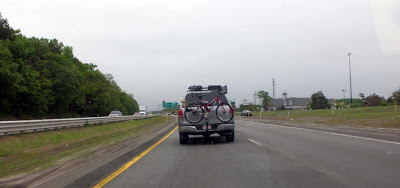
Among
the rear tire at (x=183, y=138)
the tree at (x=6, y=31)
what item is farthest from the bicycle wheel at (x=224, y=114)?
the tree at (x=6, y=31)

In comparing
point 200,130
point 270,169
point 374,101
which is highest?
point 374,101

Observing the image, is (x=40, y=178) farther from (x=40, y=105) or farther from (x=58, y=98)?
(x=58, y=98)

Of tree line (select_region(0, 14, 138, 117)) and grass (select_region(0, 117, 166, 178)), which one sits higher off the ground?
tree line (select_region(0, 14, 138, 117))

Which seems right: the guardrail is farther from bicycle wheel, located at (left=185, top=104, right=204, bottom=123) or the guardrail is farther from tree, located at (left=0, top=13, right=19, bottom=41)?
tree, located at (left=0, top=13, right=19, bottom=41)

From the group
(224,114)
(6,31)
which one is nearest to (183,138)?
(224,114)

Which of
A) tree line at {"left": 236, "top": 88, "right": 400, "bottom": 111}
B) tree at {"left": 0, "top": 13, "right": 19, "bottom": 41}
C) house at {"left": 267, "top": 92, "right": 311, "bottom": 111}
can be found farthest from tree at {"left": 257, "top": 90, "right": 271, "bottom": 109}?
tree at {"left": 0, "top": 13, "right": 19, "bottom": 41}

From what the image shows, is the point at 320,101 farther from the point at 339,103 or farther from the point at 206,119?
the point at 206,119

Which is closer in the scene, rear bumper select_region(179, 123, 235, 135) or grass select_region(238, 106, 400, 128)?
rear bumper select_region(179, 123, 235, 135)

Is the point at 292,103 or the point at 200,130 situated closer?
the point at 200,130

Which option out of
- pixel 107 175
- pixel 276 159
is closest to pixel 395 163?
pixel 276 159

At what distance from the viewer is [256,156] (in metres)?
9.41

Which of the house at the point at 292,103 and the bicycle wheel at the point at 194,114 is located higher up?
the house at the point at 292,103

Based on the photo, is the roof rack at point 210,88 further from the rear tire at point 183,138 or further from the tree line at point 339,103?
the tree line at point 339,103

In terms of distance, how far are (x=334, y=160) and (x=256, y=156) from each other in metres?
2.14
